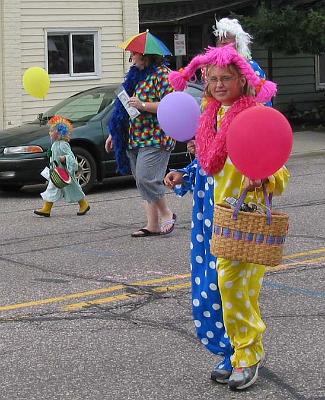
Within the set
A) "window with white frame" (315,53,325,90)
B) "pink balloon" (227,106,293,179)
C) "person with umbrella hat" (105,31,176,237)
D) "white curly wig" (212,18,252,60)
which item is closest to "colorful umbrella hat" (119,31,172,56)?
"person with umbrella hat" (105,31,176,237)

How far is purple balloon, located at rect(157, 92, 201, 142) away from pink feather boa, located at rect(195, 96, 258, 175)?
0.68ft

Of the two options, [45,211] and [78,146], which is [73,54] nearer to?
[78,146]

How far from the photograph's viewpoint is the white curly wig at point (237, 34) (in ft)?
13.7

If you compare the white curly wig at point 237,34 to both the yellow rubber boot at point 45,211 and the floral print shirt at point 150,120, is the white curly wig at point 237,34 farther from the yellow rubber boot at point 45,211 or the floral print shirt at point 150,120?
the yellow rubber boot at point 45,211

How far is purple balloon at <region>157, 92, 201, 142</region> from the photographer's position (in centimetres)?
423

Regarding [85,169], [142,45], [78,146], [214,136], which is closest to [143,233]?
[142,45]

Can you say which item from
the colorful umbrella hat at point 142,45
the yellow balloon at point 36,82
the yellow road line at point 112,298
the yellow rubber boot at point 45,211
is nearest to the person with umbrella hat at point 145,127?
the colorful umbrella hat at point 142,45

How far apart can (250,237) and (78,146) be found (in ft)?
25.6

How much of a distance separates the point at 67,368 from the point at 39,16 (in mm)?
13434

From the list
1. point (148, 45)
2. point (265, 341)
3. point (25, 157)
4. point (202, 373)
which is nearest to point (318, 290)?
point (265, 341)

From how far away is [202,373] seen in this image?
169 inches

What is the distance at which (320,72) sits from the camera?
2416 centimetres

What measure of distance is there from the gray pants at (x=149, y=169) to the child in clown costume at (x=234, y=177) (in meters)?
3.70

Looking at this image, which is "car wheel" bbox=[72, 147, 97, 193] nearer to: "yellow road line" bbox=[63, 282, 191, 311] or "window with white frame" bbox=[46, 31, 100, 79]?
"yellow road line" bbox=[63, 282, 191, 311]
